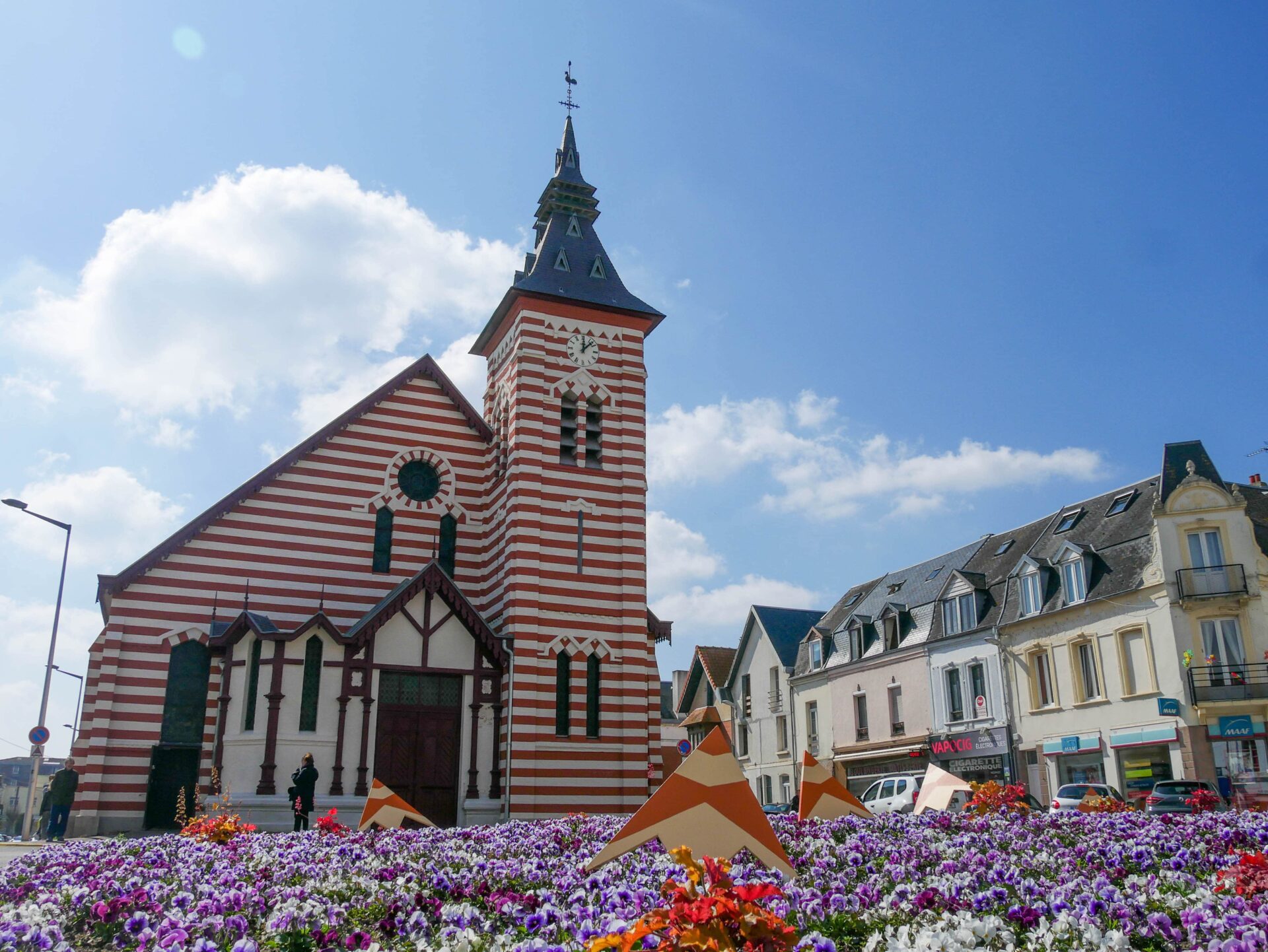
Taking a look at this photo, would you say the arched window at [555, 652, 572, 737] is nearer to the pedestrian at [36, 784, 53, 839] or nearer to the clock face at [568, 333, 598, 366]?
the clock face at [568, 333, 598, 366]

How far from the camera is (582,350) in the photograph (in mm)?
30281

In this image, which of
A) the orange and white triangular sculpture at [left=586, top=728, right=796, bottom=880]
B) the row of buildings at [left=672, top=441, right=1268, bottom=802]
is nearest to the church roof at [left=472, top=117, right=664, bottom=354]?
the row of buildings at [left=672, top=441, right=1268, bottom=802]

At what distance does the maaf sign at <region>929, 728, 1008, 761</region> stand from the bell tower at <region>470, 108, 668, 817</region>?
45.0ft

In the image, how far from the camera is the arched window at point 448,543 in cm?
2862

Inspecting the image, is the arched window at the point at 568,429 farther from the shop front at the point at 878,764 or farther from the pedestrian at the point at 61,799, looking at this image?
the shop front at the point at 878,764

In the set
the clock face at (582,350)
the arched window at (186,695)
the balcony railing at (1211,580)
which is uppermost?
the clock face at (582,350)

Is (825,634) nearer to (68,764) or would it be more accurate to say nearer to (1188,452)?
(1188,452)

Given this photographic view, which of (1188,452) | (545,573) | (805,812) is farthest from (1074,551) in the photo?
(805,812)

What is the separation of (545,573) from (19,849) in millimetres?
13087

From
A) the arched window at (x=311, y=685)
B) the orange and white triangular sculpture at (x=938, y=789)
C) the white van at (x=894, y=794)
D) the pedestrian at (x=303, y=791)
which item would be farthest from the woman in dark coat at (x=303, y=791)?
the white van at (x=894, y=794)

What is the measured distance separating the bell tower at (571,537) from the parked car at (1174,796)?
11792 millimetres

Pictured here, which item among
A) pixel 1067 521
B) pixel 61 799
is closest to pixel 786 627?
pixel 1067 521

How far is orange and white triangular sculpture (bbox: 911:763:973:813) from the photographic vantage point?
18.1 metres

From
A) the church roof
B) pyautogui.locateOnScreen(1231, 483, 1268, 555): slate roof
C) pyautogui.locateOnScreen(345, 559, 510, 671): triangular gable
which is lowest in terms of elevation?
pyautogui.locateOnScreen(345, 559, 510, 671): triangular gable
